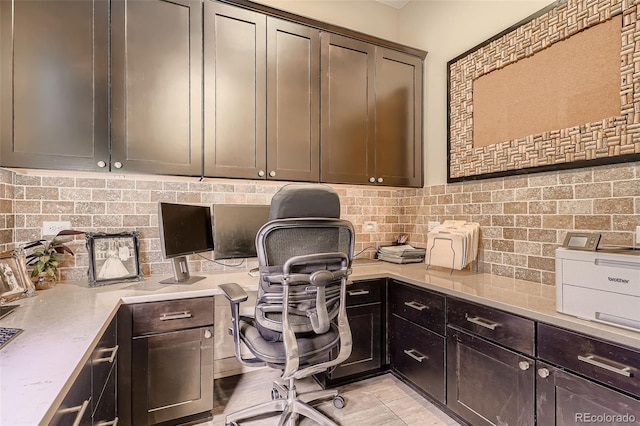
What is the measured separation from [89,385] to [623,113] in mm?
2624

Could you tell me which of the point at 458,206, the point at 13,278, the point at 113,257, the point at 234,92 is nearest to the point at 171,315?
the point at 113,257

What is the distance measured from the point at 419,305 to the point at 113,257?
2007 mm

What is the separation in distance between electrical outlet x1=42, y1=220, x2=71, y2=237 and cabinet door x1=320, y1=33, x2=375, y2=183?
1.74 m

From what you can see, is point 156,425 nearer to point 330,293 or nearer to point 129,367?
point 129,367

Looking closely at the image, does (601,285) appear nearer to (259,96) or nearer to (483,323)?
(483,323)

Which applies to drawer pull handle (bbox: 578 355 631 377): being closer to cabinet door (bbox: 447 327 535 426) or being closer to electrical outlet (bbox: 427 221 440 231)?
cabinet door (bbox: 447 327 535 426)

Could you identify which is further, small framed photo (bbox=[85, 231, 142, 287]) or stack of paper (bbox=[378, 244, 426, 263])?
stack of paper (bbox=[378, 244, 426, 263])

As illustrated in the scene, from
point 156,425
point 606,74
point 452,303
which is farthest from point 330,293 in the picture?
point 606,74

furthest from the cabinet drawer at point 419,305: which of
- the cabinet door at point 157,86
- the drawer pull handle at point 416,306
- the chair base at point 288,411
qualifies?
the cabinet door at point 157,86

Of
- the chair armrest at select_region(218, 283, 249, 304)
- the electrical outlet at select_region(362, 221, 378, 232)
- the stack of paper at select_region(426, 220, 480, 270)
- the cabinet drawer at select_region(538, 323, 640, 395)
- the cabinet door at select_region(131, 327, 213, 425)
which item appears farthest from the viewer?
the electrical outlet at select_region(362, 221, 378, 232)

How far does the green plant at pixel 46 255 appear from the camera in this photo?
5.75 feet

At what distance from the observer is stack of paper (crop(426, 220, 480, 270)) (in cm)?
220

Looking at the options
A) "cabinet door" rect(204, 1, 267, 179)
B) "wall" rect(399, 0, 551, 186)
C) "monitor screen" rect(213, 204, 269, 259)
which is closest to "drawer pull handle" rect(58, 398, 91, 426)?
"monitor screen" rect(213, 204, 269, 259)

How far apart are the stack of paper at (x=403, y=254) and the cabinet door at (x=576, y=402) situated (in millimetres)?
1299
